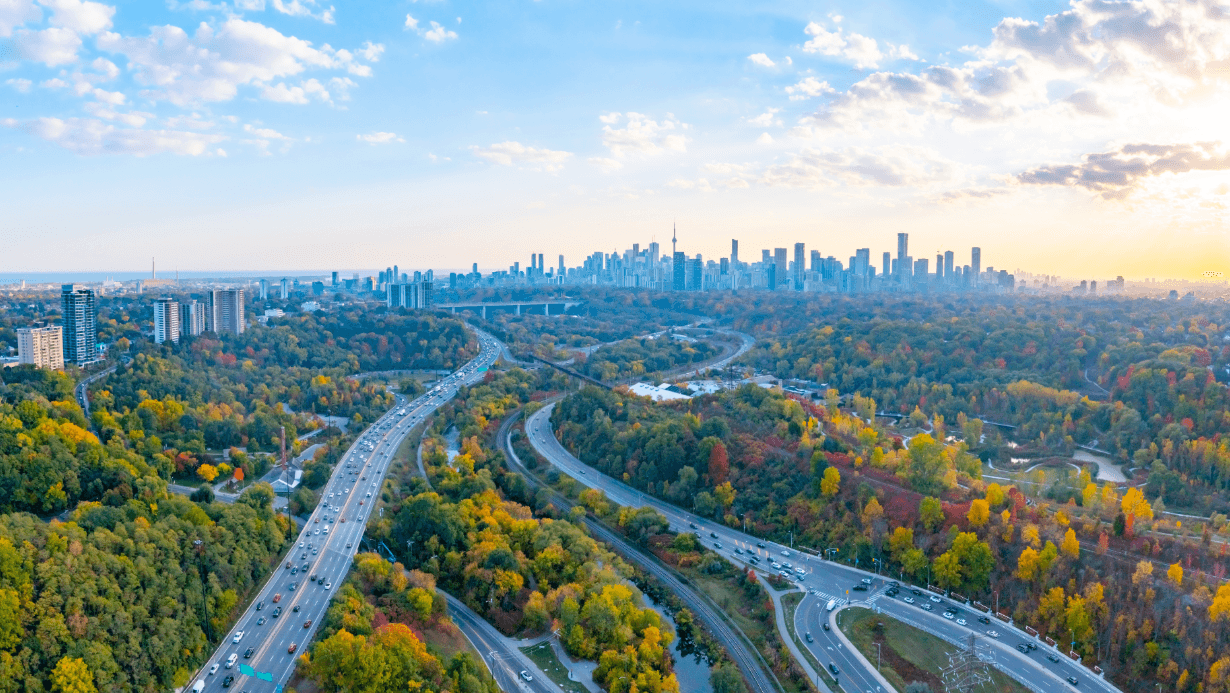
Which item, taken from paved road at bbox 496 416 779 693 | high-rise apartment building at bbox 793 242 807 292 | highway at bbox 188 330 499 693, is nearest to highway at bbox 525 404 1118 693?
paved road at bbox 496 416 779 693

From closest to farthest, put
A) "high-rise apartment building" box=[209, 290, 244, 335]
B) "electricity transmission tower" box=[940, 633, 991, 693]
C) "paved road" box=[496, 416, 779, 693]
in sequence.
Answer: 1. "electricity transmission tower" box=[940, 633, 991, 693]
2. "paved road" box=[496, 416, 779, 693]
3. "high-rise apartment building" box=[209, 290, 244, 335]

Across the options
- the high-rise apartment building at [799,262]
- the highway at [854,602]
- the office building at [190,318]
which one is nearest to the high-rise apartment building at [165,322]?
the office building at [190,318]

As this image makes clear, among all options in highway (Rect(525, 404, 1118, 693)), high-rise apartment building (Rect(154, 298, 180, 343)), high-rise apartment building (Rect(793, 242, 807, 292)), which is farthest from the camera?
high-rise apartment building (Rect(793, 242, 807, 292))

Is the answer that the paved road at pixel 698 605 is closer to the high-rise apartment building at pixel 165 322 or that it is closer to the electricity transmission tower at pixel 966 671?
the electricity transmission tower at pixel 966 671

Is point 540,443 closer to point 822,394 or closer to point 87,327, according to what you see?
point 822,394

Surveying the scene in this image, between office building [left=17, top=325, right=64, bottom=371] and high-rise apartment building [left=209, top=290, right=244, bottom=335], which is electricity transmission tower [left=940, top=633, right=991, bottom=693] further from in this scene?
high-rise apartment building [left=209, top=290, right=244, bottom=335]
